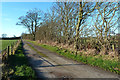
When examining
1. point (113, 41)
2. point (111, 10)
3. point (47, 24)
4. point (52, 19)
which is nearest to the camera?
point (113, 41)

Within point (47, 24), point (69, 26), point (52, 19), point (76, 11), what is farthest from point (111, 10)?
point (47, 24)

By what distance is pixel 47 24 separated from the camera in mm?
22047

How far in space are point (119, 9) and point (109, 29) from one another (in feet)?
6.41

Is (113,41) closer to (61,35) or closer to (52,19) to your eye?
(61,35)

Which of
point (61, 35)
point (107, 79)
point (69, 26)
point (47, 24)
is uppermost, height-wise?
point (47, 24)

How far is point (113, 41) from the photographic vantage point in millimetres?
8336

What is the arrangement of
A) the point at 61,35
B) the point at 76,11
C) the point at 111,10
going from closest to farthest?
the point at 111,10, the point at 76,11, the point at 61,35

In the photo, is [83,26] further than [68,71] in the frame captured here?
Yes

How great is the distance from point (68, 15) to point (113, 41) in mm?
8890

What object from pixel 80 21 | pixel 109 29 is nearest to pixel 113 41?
pixel 109 29

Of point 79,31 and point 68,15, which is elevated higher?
point 68,15

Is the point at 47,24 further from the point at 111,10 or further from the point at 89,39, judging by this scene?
the point at 111,10

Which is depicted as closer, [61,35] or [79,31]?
[79,31]

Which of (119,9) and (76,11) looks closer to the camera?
(119,9)
